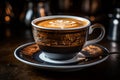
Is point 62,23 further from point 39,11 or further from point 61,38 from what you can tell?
point 39,11

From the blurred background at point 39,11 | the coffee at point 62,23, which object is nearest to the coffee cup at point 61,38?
the coffee at point 62,23

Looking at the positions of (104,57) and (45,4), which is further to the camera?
(45,4)

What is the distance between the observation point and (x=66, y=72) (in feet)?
1.82

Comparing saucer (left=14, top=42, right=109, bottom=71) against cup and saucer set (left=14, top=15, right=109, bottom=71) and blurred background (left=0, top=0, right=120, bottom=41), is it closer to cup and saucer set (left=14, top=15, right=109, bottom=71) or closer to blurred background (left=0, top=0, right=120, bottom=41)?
cup and saucer set (left=14, top=15, right=109, bottom=71)

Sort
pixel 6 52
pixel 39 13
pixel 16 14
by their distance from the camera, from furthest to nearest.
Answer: pixel 16 14, pixel 39 13, pixel 6 52

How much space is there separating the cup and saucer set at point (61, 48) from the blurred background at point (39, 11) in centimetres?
21

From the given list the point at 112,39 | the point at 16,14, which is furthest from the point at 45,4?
the point at 112,39

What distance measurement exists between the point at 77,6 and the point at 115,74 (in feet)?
1.55

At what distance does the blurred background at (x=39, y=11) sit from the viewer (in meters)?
0.87

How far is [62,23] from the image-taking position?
0.61 meters

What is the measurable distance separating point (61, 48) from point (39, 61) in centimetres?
6

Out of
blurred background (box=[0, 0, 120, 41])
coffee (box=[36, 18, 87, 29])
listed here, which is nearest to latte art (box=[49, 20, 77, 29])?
coffee (box=[36, 18, 87, 29])

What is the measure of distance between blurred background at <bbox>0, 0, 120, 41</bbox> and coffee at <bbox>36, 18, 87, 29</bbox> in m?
0.19

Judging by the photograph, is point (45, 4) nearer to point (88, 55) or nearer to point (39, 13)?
point (39, 13)
